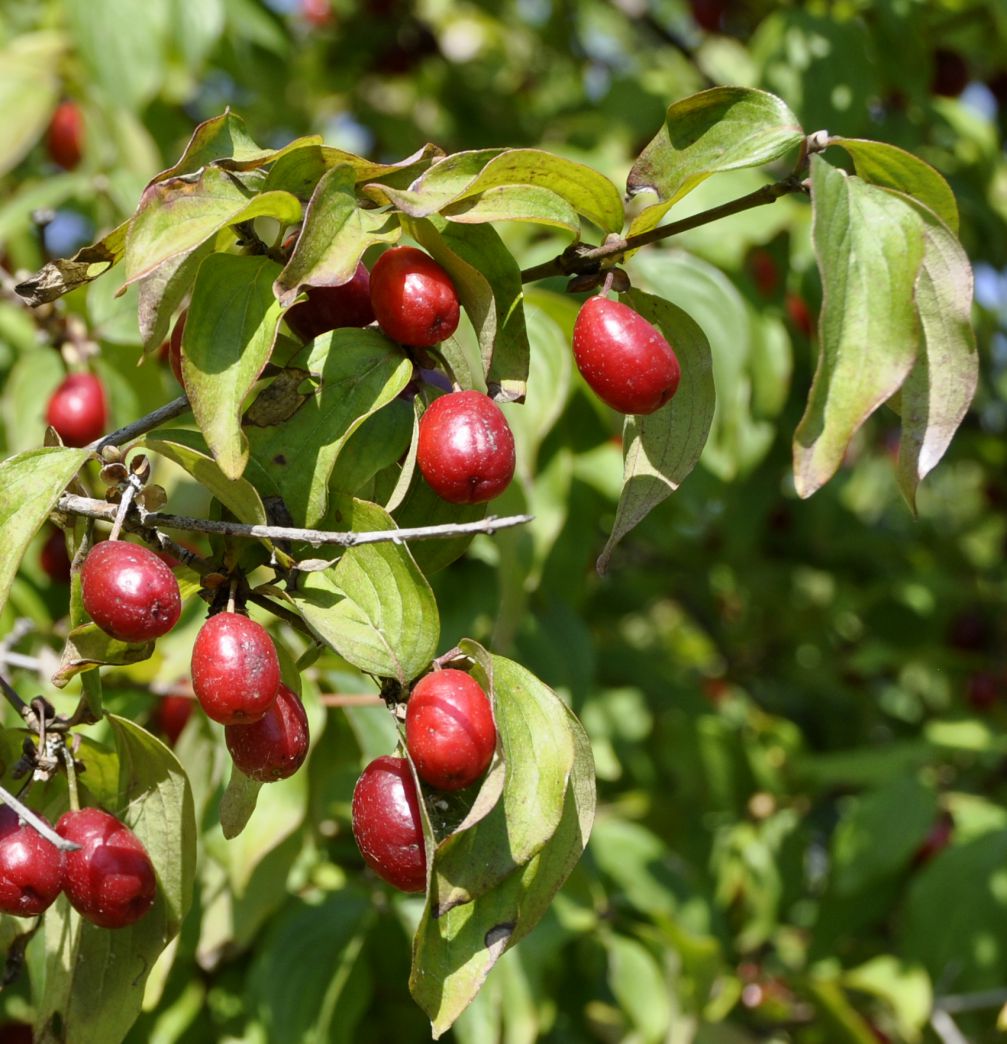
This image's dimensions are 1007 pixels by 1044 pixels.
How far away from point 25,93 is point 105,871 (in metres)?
2.00

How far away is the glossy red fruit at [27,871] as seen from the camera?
1.08m

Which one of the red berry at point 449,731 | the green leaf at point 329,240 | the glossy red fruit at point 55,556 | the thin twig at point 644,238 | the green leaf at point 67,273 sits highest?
the green leaf at point 329,240

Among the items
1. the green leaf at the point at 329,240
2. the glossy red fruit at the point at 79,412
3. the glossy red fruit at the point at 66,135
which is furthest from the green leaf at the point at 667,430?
the glossy red fruit at the point at 66,135

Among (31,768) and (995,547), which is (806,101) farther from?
(995,547)

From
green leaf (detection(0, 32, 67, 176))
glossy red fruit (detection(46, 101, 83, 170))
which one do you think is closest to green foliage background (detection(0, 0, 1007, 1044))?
green leaf (detection(0, 32, 67, 176))

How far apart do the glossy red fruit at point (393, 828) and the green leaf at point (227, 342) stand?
0.27m

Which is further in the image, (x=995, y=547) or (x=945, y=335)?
(x=995, y=547)

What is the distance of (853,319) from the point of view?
105 centimetres

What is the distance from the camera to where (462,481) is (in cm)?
106

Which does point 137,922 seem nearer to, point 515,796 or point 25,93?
point 515,796

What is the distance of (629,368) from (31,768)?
630mm

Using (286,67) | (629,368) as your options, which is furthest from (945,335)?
(286,67)

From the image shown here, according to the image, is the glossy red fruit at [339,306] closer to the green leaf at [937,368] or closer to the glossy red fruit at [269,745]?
the glossy red fruit at [269,745]

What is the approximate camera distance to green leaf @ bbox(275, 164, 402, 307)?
3.38 ft
